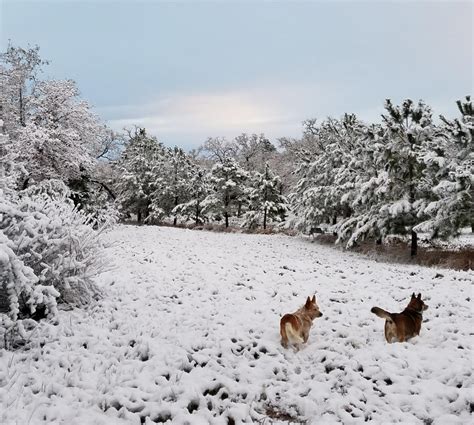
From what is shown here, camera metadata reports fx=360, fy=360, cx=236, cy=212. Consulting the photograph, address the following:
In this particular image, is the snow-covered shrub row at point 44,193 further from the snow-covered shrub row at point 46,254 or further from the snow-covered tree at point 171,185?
the snow-covered tree at point 171,185

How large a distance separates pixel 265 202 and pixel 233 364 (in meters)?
28.8

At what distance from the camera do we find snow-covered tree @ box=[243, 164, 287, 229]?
34.8 metres

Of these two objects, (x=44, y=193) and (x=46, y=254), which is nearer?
(x=46, y=254)

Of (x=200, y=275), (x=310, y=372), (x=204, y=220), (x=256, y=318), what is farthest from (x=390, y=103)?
(x=204, y=220)

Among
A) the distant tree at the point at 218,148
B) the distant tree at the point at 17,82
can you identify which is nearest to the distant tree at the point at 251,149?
the distant tree at the point at 218,148

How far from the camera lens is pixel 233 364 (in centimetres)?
588

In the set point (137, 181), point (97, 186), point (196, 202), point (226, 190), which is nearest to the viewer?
point (97, 186)

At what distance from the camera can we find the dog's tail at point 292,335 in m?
6.34

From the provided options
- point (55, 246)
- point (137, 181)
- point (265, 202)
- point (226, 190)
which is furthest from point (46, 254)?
point (137, 181)

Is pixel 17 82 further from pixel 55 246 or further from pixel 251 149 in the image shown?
pixel 251 149

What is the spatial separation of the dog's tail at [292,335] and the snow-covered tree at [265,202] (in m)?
27.9

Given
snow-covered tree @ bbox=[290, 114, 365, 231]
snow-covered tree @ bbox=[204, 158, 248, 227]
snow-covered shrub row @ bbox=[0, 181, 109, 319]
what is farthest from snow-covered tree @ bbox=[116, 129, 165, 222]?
snow-covered shrub row @ bbox=[0, 181, 109, 319]

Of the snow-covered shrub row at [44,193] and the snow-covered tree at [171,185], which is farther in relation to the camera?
the snow-covered tree at [171,185]

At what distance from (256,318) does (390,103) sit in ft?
44.0
